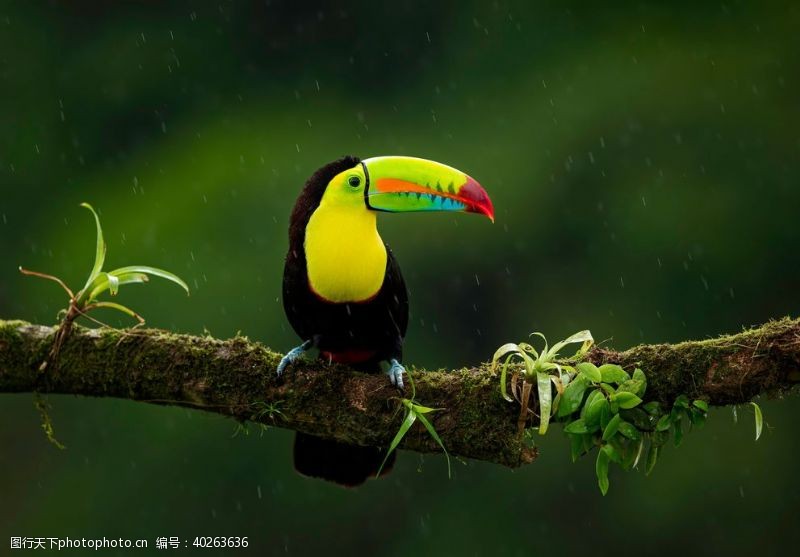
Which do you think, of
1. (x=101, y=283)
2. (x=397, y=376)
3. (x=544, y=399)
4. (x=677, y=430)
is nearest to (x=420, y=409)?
(x=397, y=376)

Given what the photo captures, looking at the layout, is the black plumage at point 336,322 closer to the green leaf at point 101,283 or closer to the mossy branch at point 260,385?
the mossy branch at point 260,385

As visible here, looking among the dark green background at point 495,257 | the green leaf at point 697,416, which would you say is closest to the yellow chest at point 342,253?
the green leaf at point 697,416

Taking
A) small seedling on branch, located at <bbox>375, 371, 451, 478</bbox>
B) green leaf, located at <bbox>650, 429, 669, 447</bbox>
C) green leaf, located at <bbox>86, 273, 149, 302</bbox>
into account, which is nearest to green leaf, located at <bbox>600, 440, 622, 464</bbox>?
green leaf, located at <bbox>650, 429, 669, 447</bbox>

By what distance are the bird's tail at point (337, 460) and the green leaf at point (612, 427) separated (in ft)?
2.87

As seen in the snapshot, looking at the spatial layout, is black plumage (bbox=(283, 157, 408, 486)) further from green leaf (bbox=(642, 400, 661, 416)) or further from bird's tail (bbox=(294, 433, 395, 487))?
green leaf (bbox=(642, 400, 661, 416))

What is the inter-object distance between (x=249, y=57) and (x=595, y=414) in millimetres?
8930

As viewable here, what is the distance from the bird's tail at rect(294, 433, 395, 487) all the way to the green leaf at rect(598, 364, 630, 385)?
36.0 inches

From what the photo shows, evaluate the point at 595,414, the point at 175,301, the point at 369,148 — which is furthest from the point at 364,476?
the point at 369,148

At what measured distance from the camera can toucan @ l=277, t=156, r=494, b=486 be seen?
3865mm

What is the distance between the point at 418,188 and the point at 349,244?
0.30 m

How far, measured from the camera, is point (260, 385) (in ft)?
11.4

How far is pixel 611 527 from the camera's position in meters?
9.04

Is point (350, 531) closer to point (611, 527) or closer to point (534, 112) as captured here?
point (611, 527)

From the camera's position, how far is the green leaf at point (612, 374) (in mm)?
3209
